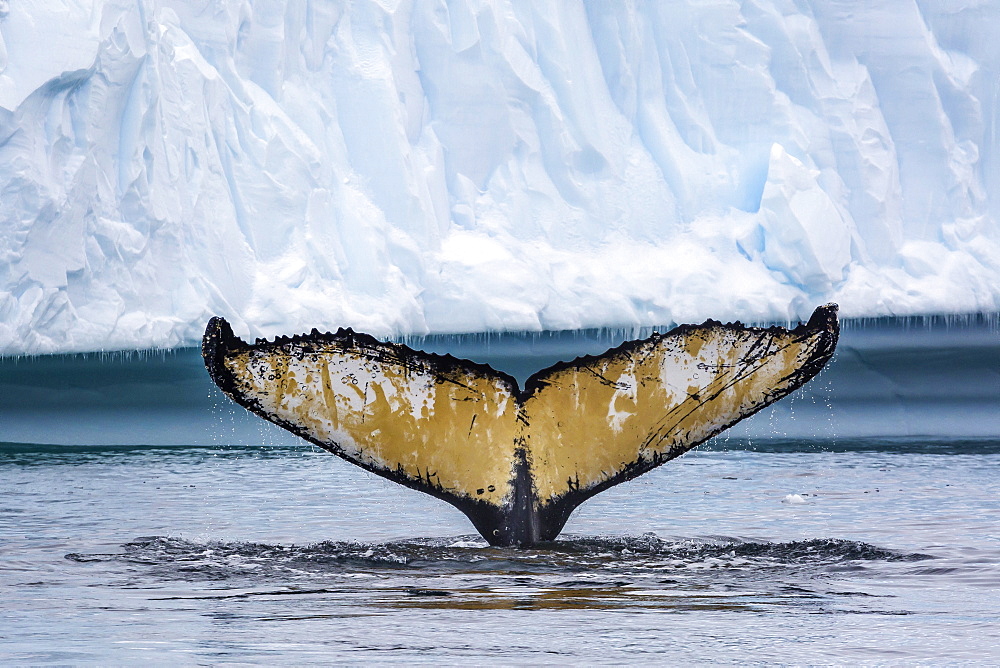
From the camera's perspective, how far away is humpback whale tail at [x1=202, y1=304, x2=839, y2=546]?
4.73 meters

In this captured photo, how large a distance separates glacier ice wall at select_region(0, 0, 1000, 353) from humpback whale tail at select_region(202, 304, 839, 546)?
14112 millimetres

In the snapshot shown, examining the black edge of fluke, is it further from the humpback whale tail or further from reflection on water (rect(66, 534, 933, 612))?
reflection on water (rect(66, 534, 933, 612))

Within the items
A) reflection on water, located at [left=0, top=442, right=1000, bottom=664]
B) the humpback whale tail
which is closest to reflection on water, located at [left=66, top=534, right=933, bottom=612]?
reflection on water, located at [left=0, top=442, right=1000, bottom=664]

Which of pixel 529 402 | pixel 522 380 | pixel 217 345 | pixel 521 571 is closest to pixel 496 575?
pixel 521 571

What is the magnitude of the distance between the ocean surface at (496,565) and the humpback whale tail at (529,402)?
17.2 inches

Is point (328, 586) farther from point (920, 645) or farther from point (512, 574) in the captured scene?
point (920, 645)

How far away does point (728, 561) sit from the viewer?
17.4 ft

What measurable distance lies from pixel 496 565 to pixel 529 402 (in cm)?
67

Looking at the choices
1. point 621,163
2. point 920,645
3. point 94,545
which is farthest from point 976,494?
point 621,163

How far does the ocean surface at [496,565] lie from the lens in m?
3.64

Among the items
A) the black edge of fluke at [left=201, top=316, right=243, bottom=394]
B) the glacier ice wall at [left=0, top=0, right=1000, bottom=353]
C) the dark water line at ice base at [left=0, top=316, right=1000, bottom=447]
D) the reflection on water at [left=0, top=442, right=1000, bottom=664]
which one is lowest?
the reflection on water at [left=0, top=442, right=1000, bottom=664]

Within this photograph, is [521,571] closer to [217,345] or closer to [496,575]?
[496,575]

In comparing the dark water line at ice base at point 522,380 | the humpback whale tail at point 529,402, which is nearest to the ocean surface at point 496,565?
the humpback whale tail at point 529,402

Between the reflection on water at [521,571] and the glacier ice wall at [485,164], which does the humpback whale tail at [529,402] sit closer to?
the reflection on water at [521,571]
